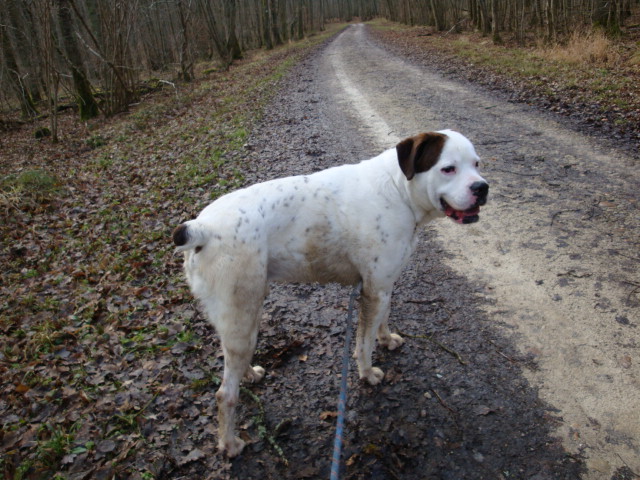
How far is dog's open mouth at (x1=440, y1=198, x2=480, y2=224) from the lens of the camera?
316 centimetres

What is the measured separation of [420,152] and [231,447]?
2.87 metres

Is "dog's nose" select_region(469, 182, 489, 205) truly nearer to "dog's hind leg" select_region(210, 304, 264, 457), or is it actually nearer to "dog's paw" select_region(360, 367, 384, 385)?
"dog's paw" select_region(360, 367, 384, 385)

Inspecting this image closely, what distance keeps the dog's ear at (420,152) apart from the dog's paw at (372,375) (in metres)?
1.84

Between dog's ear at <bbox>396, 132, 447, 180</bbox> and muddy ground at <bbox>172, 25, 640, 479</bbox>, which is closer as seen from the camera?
muddy ground at <bbox>172, 25, 640, 479</bbox>

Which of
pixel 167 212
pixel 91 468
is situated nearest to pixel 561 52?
pixel 167 212

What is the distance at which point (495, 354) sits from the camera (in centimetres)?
385

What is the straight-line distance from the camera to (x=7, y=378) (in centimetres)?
441

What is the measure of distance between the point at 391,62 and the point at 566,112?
12240 mm

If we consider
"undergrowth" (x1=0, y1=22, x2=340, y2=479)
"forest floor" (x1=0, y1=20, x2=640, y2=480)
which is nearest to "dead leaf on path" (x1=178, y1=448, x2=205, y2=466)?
"forest floor" (x1=0, y1=20, x2=640, y2=480)

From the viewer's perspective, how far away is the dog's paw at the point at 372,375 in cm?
378

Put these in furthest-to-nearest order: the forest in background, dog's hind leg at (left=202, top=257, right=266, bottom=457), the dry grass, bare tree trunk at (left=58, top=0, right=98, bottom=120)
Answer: bare tree trunk at (left=58, top=0, right=98, bottom=120) → the forest in background → the dry grass → dog's hind leg at (left=202, top=257, right=266, bottom=457)

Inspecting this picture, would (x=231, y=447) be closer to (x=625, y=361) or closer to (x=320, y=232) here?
(x=320, y=232)

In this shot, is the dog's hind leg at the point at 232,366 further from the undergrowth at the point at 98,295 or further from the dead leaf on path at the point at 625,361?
the dead leaf on path at the point at 625,361

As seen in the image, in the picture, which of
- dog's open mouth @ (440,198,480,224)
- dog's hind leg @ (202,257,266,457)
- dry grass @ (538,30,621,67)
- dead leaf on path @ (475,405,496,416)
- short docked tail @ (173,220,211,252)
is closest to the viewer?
short docked tail @ (173,220,211,252)
